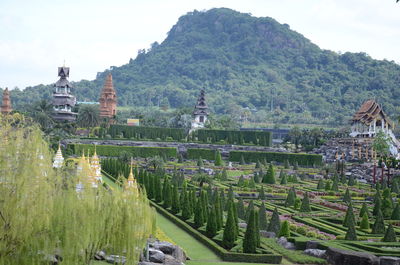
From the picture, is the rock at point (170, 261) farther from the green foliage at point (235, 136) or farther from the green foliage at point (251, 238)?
the green foliage at point (235, 136)

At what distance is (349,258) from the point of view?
2320cm

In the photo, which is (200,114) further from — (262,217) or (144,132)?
(262,217)

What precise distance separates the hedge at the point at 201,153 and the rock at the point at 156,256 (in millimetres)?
53711

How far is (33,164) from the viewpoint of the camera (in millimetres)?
16172

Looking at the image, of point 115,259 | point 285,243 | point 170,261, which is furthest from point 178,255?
point 285,243

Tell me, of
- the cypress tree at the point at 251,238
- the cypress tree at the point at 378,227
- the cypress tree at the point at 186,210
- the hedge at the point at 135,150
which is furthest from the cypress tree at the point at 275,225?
the hedge at the point at 135,150

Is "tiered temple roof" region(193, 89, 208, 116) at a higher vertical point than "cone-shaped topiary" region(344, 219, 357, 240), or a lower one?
higher

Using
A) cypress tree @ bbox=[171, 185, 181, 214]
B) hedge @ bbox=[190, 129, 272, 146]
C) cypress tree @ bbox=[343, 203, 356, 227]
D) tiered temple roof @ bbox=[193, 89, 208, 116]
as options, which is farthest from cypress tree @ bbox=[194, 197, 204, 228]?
tiered temple roof @ bbox=[193, 89, 208, 116]

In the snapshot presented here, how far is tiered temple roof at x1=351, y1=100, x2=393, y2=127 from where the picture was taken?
89.2 meters

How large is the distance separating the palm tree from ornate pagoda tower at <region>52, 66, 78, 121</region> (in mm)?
5538

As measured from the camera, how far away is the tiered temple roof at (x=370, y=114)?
89250mm

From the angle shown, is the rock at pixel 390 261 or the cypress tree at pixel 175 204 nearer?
the rock at pixel 390 261

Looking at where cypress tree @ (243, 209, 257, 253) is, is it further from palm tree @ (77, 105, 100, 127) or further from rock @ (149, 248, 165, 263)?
palm tree @ (77, 105, 100, 127)

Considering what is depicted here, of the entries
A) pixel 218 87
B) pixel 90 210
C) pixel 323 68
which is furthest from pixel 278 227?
pixel 323 68
